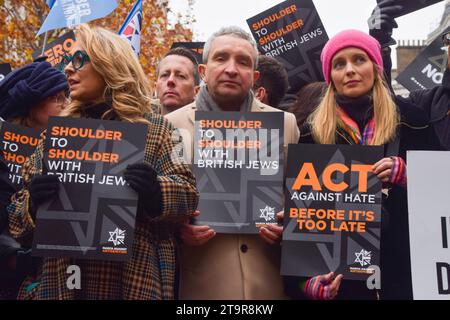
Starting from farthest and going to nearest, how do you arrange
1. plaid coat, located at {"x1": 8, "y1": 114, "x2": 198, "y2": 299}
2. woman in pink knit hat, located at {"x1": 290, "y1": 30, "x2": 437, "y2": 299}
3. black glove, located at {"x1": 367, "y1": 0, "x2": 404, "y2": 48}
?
black glove, located at {"x1": 367, "y1": 0, "x2": 404, "y2": 48}, woman in pink knit hat, located at {"x1": 290, "y1": 30, "x2": 437, "y2": 299}, plaid coat, located at {"x1": 8, "y1": 114, "x2": 198, "y2": 299}

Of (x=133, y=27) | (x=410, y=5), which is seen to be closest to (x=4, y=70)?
(x=133, y=27)

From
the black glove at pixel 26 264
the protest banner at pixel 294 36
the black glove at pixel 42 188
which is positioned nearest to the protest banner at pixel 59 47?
the protest banner at pixel 294 36

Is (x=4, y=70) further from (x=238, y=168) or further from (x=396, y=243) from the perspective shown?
(x=396, y=243)

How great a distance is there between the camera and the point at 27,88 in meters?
4.01

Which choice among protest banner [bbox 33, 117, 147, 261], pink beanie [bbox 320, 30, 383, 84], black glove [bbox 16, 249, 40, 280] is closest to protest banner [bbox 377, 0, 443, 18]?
pink beanie [bbox 320, 30, 383, 84]

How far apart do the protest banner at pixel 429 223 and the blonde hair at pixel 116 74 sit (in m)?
1.34

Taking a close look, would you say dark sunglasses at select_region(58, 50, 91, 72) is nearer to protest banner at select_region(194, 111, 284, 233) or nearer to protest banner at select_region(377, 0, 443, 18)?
protest banner at select_region(194, 111, 284, 233)

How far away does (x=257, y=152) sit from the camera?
11.5 feet

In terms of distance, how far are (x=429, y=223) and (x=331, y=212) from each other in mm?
517

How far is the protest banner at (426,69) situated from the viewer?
5.79 m

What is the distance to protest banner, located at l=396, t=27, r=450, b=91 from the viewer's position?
5.79 m

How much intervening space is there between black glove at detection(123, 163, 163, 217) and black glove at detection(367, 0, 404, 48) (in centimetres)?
218

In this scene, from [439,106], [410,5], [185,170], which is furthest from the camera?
[410,5]
